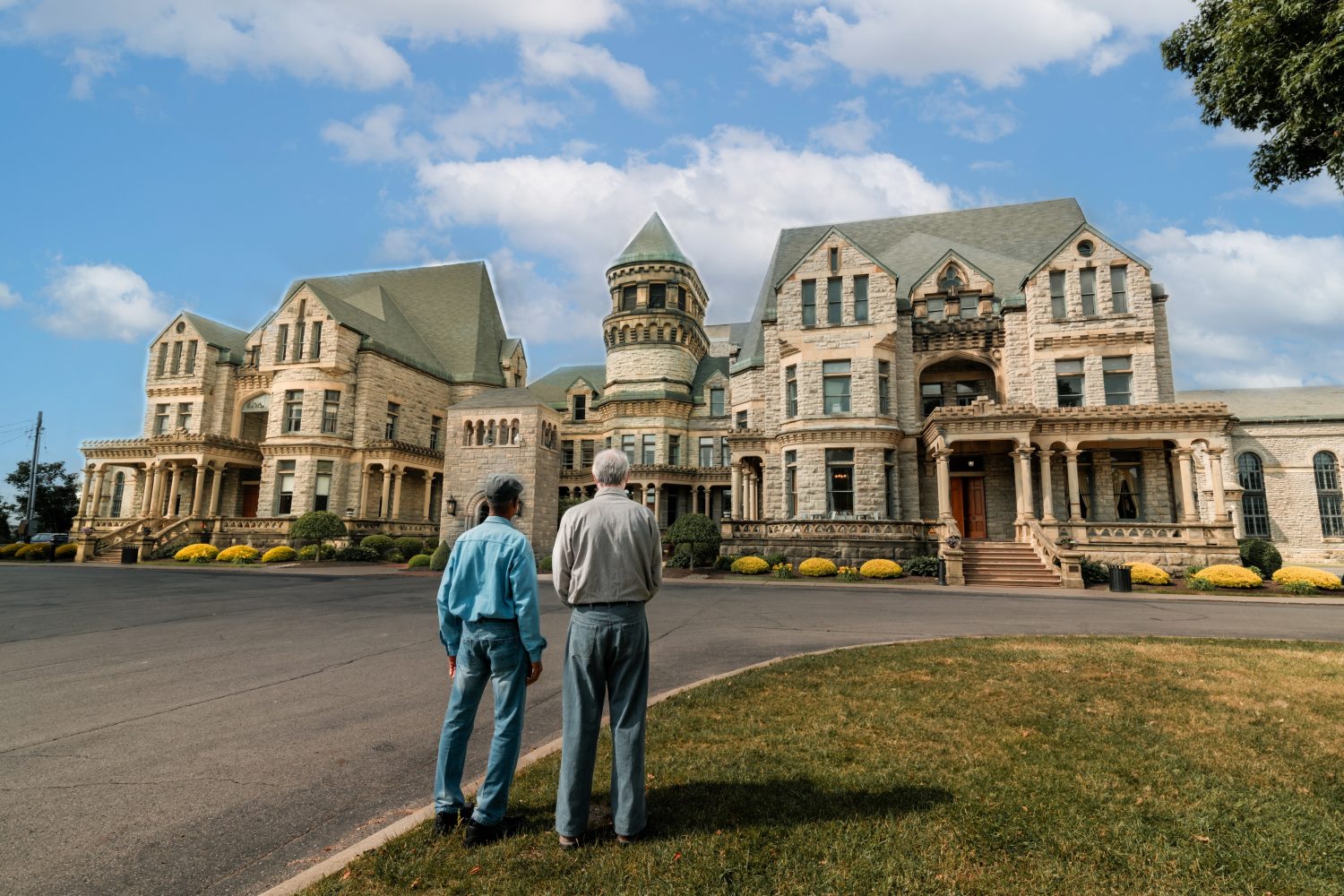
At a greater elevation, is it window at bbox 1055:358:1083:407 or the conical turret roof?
the conical turret roof

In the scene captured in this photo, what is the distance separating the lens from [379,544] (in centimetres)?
3569

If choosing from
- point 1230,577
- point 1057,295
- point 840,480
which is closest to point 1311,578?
point 1230,577

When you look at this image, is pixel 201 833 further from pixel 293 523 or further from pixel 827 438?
pixel 293 523

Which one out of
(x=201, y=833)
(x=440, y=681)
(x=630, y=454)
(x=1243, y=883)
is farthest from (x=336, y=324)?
(x=1243, y=883)

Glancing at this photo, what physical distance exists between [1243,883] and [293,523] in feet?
134

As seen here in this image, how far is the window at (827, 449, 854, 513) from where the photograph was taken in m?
28.3

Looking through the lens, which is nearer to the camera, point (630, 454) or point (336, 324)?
point (336, 324)

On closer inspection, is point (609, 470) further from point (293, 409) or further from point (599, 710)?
point (293, 409)

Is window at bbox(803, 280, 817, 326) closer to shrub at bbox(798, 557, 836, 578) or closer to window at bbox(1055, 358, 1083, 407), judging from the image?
window at bbox(1055, 358, 1083, 407)

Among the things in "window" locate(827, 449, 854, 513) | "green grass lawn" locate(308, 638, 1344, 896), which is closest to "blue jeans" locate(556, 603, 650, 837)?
"green grass lawn" locate(308, 638, 1344, 896)

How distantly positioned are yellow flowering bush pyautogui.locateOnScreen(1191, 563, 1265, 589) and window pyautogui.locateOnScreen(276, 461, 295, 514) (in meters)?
44.3

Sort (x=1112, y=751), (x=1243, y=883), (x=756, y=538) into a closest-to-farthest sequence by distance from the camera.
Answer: (x=1243, y=883) → (x=1112, y=751) → (x=756, y=538)

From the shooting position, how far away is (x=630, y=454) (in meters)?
44.4

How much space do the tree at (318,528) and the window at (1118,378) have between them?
38.8 meters
